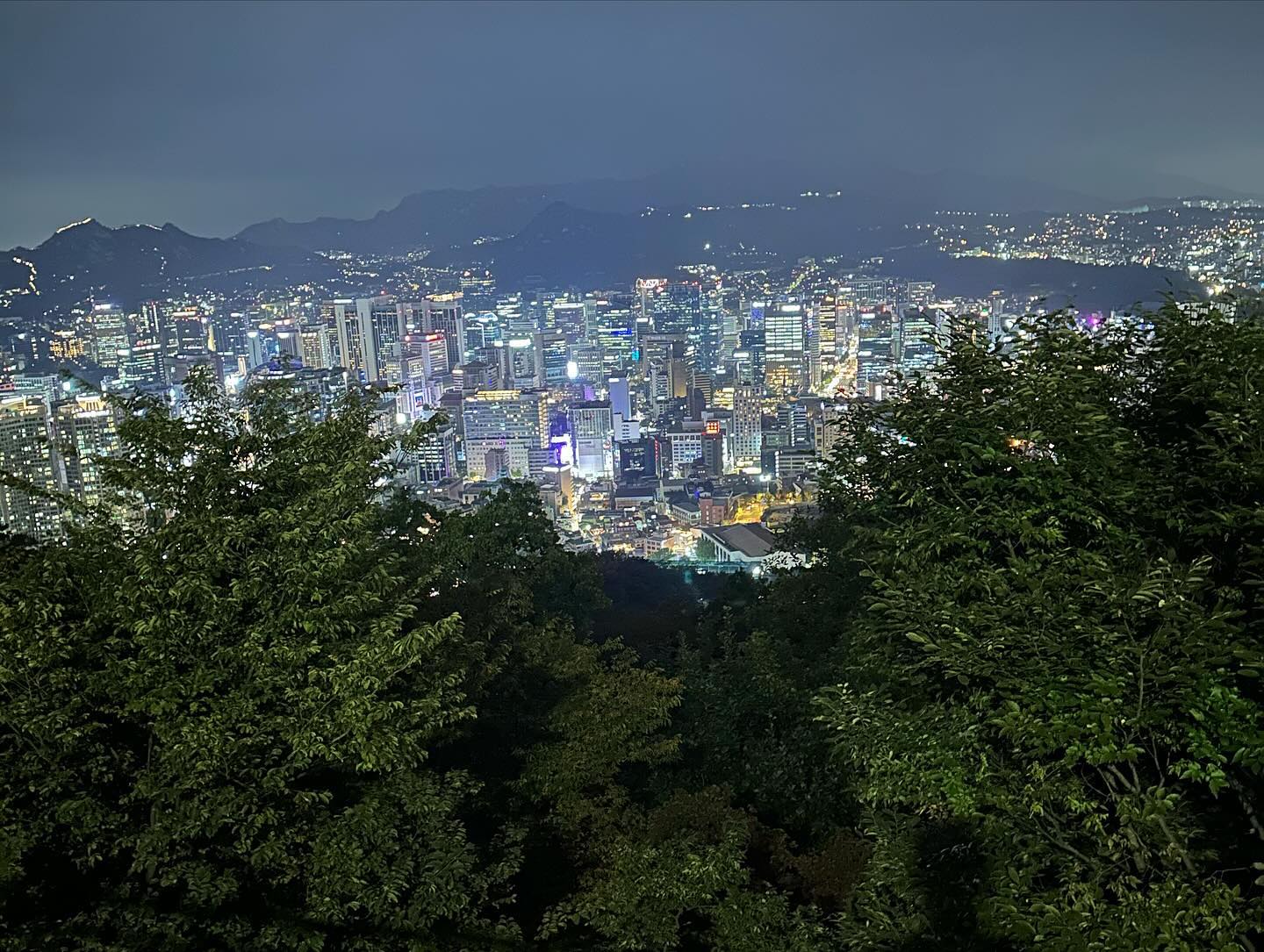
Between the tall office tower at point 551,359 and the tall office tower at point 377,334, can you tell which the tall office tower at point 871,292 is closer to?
the tall office tower at point 551,359

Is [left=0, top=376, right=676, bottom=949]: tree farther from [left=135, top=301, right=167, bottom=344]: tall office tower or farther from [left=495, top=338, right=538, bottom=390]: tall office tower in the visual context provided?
[left=135, top=301, right=167, bottom=344]: tall office tower

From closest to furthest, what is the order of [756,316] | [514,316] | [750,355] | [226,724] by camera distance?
[226,724] < [750,355] < [756,316] < [514,316]

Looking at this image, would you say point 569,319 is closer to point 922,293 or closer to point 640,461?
point 922,293

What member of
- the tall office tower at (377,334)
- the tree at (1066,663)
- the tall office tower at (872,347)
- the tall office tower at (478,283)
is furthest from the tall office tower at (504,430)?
the tree at (1066,663)

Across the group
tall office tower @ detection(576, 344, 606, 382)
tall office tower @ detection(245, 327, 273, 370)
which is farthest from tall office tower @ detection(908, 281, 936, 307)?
tall office tower @ detection(245, 327, 273, 370)

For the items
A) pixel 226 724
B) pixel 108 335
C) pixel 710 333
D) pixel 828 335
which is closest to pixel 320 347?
pixel 108 335

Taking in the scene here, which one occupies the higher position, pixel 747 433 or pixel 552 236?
pixel 552 236

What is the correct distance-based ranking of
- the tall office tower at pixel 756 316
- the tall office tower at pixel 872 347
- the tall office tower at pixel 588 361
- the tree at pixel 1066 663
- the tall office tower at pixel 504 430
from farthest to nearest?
the tall office tower at pixel 756 316
the tall office tower at pixel 588 361
the tall office tower at pixel 872 347
the tall office tower at pixel 504 430
the tree at pixel 1066 663
